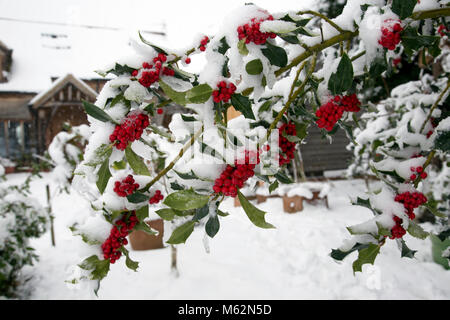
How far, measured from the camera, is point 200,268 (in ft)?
11.6

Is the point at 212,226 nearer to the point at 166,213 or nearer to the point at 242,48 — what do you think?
the point at 166,213

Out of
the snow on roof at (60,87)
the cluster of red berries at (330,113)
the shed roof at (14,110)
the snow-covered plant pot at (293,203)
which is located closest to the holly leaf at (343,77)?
the cluster of red berries at (330,113)

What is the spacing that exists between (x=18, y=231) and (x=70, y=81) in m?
9.93

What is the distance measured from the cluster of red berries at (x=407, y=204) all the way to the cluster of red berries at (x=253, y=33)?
687mm

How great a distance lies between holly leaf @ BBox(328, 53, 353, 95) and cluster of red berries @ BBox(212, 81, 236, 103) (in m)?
0.26

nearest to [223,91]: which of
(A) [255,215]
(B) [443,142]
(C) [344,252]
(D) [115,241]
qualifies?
(A) [255,215]

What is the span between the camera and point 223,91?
0.69m

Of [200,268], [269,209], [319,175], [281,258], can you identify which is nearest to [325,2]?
[269,209]

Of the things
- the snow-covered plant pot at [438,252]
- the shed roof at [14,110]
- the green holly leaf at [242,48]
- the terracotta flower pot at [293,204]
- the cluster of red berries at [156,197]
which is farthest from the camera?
the shed roof at [14,110]

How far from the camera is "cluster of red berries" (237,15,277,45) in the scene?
649 mm

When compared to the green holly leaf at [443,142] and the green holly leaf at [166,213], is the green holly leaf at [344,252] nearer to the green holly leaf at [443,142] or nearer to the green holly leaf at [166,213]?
the green holly leaf at [443,142]

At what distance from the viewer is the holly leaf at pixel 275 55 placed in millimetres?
665
